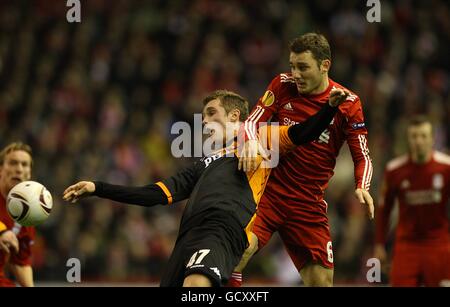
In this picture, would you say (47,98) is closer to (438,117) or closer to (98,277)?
(98,277)

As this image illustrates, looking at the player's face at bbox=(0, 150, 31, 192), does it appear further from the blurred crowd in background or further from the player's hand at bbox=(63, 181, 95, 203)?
the blurred crowd in background

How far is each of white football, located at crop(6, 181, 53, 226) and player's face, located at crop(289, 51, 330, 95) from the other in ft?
6.74

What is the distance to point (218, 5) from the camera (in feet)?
55.4

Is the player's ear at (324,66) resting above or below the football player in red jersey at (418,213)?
above

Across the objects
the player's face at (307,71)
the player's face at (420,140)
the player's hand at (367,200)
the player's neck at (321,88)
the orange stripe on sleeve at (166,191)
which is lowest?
the player's hand at (367,200)

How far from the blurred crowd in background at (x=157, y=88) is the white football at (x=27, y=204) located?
566 centimetres

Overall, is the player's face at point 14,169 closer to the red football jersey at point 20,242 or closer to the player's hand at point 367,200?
the red football jersey at point 20,242

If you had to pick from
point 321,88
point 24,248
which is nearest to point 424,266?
point 321,88

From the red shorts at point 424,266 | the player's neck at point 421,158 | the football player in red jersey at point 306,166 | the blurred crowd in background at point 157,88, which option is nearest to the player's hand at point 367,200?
the football player in red jersey at point 306,166

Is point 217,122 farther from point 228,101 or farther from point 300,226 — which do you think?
point 300,226

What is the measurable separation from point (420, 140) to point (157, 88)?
777cm

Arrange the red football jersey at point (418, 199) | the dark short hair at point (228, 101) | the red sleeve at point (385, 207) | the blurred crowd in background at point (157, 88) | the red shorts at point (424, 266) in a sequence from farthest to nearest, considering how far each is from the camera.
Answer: the blurred crowd in background at point (157, 88), the red sleeve at point (385, 207), the red football jersey at point (418, 199), the red shorts at point (424, 266), the dark short hair at point (228, 101)

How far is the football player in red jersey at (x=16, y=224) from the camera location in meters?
6.99

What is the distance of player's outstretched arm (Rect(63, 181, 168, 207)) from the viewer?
5.13 metres
